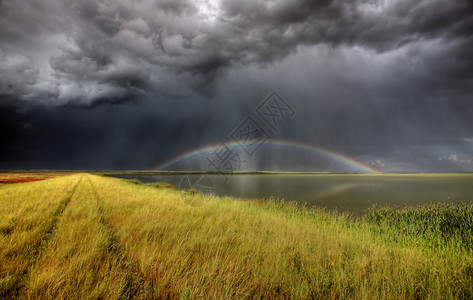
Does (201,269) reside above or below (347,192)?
above

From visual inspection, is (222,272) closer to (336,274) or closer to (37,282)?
(336,274)

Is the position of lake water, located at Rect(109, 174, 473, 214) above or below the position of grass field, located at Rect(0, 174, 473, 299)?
below

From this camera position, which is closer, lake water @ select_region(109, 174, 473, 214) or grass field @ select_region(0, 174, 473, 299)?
grass field @ select_region(0, 174, 473, 299)

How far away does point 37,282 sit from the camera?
2252 millimetres

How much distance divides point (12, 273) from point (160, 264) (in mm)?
1921

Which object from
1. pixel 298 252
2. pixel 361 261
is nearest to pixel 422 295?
pixel 361 261

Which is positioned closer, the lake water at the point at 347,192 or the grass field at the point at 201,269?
the grass field at the point at 201,269

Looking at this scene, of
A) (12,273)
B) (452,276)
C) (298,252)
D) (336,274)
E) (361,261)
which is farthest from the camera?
(298,252)

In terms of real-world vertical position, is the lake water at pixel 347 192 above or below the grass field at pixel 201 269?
below

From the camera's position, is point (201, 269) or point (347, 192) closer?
point (201, 269)

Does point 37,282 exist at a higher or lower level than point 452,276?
higher

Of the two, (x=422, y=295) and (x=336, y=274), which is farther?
(x=336, y=274)

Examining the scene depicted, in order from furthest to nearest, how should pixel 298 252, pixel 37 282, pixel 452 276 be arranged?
pixel 298 252
pixel 452 276
pixel 37 282

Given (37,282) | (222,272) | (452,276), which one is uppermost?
(37,282)
